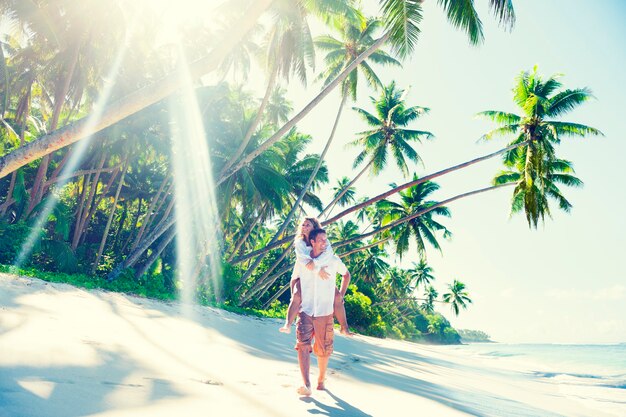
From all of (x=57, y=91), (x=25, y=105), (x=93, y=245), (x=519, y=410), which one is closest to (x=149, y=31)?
(x=57, y=91)

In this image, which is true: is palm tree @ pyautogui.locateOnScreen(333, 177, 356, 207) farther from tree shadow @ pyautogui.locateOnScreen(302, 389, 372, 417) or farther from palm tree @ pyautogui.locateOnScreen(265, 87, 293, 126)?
tree shadow @ pyautogui.locateOnScreen(302, 389, 372, 417)

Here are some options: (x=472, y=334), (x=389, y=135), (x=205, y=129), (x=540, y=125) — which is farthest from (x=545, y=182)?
(x=472, y=334)

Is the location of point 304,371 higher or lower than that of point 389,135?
lower

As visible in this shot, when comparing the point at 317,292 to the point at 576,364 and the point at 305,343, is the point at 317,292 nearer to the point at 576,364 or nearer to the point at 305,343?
the point at 305,343

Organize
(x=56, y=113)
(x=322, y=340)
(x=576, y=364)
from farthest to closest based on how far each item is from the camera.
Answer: (x=576, y=364)
(x=56, y=113)
(x=322, y=340)

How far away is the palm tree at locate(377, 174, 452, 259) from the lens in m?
23.2

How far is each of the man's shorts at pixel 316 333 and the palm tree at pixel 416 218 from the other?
2015cm

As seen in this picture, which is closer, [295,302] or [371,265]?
[295,302]

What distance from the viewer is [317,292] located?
3484 mm

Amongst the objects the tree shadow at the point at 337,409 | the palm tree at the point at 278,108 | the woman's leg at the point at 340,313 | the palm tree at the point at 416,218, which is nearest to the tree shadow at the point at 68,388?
the tree shadow at the point at 337,409

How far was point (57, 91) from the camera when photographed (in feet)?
45.8

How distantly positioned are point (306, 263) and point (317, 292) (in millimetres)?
285

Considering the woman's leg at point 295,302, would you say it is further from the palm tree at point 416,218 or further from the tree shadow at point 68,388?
the palm tree at point 416,218

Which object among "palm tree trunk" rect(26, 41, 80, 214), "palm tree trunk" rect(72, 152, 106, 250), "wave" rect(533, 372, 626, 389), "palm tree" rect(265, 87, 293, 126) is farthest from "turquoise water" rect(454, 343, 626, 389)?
"palm tree" rect(265, 87, 293, 126)
